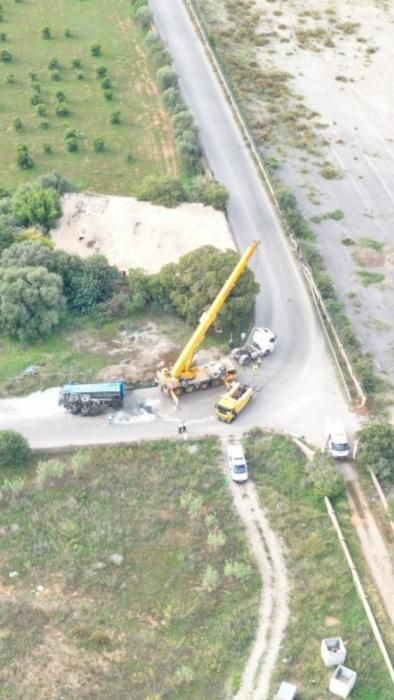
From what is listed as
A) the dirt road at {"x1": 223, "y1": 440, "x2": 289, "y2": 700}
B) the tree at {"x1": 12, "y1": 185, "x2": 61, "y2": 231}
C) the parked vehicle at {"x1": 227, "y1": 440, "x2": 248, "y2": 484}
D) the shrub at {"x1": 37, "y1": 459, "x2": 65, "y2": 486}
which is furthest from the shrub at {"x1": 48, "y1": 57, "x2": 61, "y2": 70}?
the parked vehicle at {"x1": 227, "y1": 440, "x2": 248, "y2": 484}

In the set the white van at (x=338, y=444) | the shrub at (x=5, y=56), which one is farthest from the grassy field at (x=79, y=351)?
the shrub at (x=5, y=56)

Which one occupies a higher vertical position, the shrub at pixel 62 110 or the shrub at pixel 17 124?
the shrub at pixel 62 110

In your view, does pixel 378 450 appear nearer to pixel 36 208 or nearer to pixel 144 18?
pixel 36 208

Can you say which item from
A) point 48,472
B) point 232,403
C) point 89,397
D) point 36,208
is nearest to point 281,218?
point 36,208

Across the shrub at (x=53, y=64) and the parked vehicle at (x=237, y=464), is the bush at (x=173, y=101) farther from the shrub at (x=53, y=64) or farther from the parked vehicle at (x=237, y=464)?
the parked vehicle at (x=237, y=464)

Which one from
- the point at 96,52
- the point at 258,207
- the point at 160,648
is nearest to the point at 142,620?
the point at 160,648

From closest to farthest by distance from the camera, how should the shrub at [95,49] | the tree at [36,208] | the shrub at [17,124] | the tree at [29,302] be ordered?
the tree at [29,302] < the tree at [36,208] < the shrub at [17,124] < the shrub at [95,49]

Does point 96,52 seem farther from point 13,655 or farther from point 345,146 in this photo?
point 13,655
